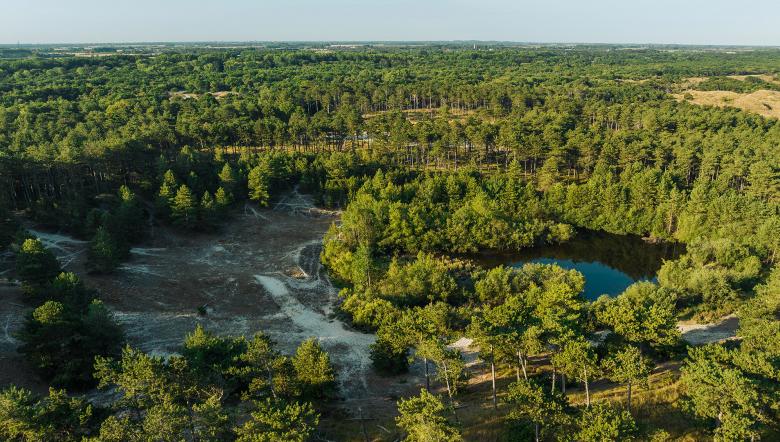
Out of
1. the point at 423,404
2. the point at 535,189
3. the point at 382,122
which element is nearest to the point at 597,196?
the point at 535,189

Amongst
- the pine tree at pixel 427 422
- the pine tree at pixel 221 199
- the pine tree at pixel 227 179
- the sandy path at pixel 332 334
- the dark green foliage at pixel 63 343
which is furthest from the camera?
the pine tree at pixel 227 179

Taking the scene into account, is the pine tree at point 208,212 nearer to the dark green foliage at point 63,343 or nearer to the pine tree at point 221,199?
the pine tree at point 221,199

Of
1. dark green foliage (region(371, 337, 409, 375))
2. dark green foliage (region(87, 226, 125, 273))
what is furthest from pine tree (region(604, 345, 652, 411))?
dark green foliage (region(87, 226, 125, 273))

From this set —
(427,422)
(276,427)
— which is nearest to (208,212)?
(276,427)

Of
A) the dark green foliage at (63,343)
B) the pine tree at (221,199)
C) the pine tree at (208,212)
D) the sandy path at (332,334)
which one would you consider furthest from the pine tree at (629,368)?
→ the pine tree at (221,199)

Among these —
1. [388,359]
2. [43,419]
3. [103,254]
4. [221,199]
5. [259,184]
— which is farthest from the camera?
[259,184]

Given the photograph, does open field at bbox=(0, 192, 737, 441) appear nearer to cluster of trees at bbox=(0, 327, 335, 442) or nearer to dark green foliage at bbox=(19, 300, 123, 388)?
dark green foliage at bbox=(19, 300, 123, 388)

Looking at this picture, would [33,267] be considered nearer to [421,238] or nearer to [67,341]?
[67,341]

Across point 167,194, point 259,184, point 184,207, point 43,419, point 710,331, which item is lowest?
→ point 710,331
